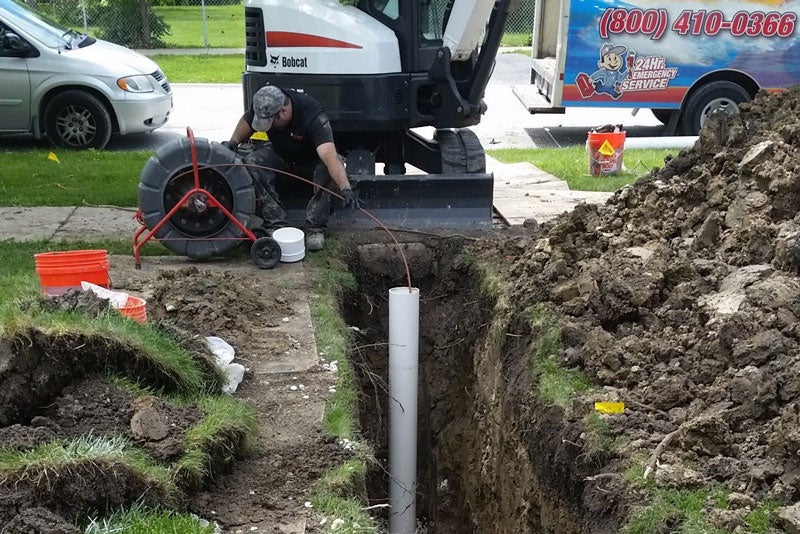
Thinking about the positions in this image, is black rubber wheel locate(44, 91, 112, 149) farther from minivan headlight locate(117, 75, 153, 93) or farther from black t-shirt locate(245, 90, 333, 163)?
black t-shirt locate(245, 90, 333, 163)

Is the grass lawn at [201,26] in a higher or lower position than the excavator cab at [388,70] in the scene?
lower

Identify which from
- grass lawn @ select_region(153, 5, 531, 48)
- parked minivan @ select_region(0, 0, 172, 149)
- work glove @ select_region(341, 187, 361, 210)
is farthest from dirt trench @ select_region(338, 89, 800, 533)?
grass lawn @ select_region(153, 5, 531, 48)

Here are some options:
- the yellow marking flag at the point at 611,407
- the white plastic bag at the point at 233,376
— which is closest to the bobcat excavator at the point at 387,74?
the white plastic bag at the point at 233,376

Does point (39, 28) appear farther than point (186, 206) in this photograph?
Yes

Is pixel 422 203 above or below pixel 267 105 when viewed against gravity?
below

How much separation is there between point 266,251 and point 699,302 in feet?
11.0

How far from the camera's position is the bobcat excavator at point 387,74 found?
7.70 meters

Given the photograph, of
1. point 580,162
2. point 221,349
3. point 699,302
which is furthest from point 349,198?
point 580,162

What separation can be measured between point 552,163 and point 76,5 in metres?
18.7

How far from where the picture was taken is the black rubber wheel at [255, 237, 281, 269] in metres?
7.11

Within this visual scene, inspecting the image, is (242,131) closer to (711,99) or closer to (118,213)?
(118,213)

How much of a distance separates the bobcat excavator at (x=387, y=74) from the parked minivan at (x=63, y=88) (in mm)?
4884

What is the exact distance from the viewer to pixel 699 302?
5.11 meters

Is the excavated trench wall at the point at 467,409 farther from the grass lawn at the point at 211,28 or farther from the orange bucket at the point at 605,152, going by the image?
the grass lawn at the point at 211,28
